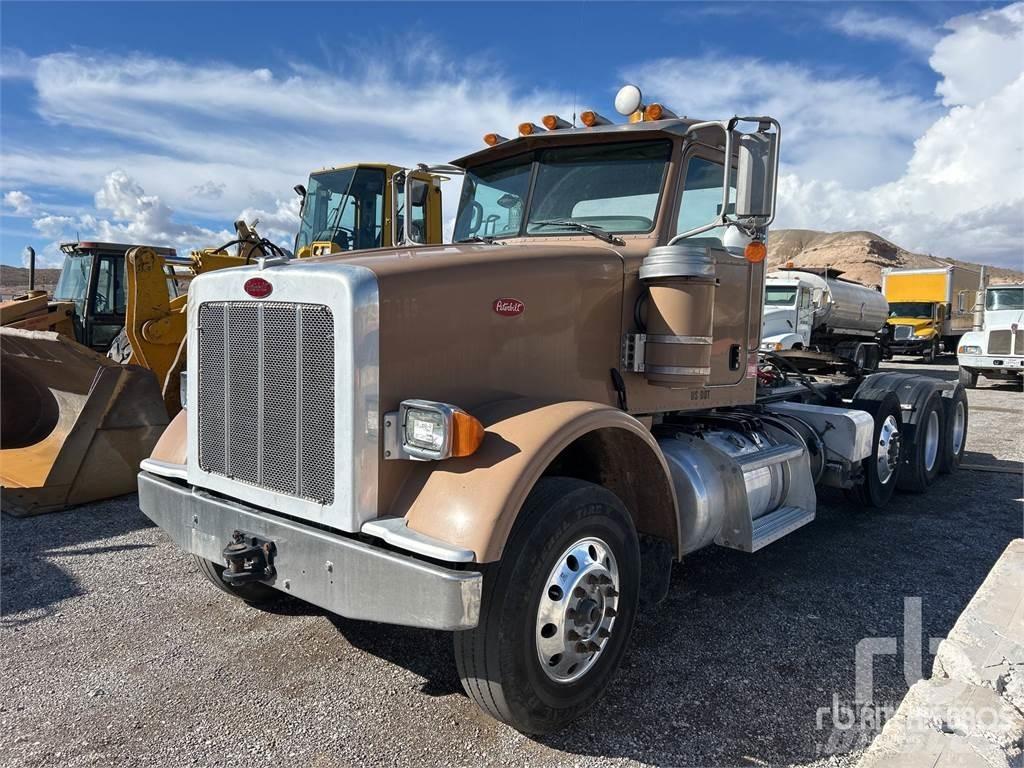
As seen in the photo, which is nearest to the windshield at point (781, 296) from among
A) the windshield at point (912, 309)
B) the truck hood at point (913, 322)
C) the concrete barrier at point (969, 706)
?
the concrete barrier at point (969, 706)

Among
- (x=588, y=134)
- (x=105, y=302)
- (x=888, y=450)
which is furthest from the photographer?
Answer: (x=105, y=302)

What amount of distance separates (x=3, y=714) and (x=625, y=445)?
2.97 metres

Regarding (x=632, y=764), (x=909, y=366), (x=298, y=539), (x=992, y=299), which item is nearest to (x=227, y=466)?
(x=298, y=539)

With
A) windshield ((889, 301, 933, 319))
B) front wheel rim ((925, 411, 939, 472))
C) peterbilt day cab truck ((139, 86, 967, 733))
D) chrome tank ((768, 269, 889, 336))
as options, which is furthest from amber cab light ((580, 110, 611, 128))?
windshield ((889, 301, 933, 319))

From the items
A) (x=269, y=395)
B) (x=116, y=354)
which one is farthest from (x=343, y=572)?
(x=116, y=354)

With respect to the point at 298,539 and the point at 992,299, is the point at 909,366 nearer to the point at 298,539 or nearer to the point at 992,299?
the point at 992,299

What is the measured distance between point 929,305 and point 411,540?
97.8 feet

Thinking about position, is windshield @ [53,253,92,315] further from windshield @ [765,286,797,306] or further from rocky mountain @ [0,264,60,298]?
rocky mountain @ [0,264,60,298]

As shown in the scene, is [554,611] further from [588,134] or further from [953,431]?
[953,431]

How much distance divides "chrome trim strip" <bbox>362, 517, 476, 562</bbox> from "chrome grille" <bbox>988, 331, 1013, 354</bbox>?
19.1 m

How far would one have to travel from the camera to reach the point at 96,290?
1138 cm

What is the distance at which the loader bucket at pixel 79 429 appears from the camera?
614 centimetres

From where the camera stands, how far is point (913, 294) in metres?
28.2

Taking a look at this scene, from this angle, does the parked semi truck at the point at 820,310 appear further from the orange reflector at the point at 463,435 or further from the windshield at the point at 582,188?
the orange reflector at the point at 463,435
